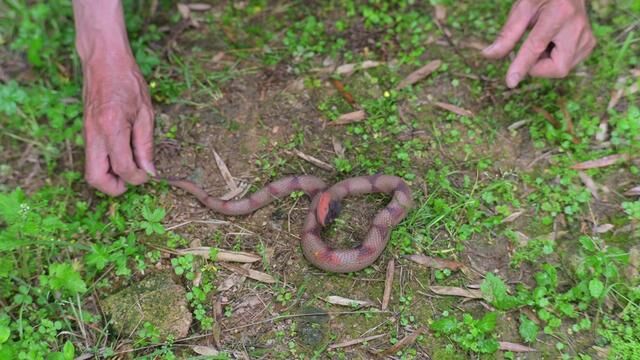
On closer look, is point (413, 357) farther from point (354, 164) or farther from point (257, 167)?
point (257, 167)

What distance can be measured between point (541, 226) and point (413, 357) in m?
1.29

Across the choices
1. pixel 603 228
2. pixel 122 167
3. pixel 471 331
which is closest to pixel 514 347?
pixel 471 331

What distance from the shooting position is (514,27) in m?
3.75

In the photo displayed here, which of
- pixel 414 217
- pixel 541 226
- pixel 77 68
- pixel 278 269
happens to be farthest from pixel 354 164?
pixel 77 68

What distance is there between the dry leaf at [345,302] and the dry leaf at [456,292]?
0.43 m

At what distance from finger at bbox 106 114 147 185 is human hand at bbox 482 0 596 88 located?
7.97 ft

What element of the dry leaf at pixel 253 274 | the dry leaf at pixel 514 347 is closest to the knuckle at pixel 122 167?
the dry leaf at pixel 253 274

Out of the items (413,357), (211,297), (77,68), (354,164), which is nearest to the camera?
(413,357)

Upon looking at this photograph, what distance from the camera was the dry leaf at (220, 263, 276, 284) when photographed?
3.72 meters

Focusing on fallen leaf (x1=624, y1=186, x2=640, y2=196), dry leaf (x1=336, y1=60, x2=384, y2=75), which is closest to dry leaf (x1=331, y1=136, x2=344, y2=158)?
dry leaf (x1=336, y1=60, x2=384, y2=75)

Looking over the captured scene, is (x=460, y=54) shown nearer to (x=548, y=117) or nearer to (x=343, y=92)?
(x=548, y=117)

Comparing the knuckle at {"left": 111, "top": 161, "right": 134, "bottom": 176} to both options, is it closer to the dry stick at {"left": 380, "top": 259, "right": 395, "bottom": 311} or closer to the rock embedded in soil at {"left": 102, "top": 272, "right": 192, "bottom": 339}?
the rock embedded in soil at {"left": 102, "top": 272, "right": 192, "bottom": 339}

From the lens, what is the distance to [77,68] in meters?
4.79

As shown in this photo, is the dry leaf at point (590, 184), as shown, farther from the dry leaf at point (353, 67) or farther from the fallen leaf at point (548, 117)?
the dry leaf at point (353, 67)
